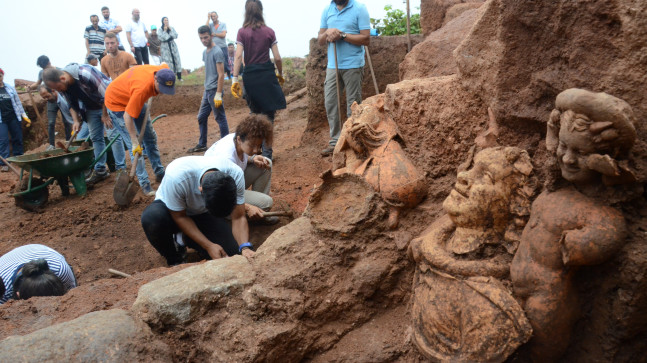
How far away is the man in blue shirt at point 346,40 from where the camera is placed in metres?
5.71

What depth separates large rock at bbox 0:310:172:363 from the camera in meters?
2.43

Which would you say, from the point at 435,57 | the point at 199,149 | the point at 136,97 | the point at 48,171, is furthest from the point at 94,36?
the point at 435,57

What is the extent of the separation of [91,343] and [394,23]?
27.0 feet

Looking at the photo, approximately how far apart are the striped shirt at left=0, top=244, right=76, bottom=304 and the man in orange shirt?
236 centimetres

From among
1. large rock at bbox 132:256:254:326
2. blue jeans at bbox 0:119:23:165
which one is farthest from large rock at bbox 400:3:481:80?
blue jeans at bbox 0:119:23:165

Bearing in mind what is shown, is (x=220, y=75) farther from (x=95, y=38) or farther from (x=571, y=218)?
(x=571, y=218)

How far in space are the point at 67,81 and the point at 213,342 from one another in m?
4.78

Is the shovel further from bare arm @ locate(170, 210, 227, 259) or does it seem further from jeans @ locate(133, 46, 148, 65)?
jeans @ locate(133, 46, 148, 65)

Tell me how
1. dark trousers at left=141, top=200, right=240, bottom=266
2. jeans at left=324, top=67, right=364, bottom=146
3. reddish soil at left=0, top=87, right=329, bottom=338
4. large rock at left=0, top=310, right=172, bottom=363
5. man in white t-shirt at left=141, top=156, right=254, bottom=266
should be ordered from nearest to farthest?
large rock at left=0, top=310, right=172, bottom=363, reddish soil at left=0, top=87, right=329, bottom=338, man in white t-shirt at left=141, top=156, right=254, bottom=266, dark trousers at left=141, top=200, right=240, bottom=266, jeans at left=324, top=67, right=364, bottom=146

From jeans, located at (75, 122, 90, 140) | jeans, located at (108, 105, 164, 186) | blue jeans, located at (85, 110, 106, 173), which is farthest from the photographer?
jeans, located at (75, 122, 90, 140)

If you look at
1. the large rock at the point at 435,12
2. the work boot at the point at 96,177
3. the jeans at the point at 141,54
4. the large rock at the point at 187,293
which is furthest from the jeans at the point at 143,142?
the jeans at the point at 141,54

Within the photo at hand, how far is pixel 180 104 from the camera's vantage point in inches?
495

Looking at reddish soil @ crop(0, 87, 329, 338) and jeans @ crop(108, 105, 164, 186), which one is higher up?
jeans @ crop(108, 105, 164, 186)

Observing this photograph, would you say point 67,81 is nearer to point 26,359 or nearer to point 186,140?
point 186,140
